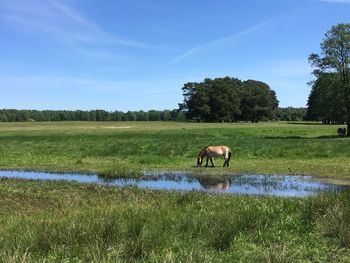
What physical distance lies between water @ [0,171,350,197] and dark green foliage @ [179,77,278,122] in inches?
4651

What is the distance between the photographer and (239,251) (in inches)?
344

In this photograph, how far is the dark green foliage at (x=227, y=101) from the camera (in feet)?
474

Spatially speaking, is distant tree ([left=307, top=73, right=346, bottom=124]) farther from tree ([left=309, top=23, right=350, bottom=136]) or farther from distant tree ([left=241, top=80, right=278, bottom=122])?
distant tree ([left=241, top=80, right=278, bottom=122])

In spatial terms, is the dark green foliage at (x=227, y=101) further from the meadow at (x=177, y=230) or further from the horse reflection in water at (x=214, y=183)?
the meadow at (x=177, y=230)

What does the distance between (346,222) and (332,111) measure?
185 feet

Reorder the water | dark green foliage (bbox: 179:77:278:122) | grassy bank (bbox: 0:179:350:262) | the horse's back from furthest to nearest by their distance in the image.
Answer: dark green foliage (bbox: 179:77:278:122), the horse's back, the water, grassy bank (bbox: 0:179:350:262)

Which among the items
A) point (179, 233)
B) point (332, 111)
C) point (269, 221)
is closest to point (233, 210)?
point (269, 221)

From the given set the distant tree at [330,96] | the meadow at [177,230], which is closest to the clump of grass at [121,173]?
the meadow at [177,230]

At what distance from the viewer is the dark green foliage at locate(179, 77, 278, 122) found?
474 ft

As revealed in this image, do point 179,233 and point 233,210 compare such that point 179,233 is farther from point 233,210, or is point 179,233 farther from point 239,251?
point 233,210

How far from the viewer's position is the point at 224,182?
23.1 m

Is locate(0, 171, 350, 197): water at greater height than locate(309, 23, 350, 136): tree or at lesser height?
lesser

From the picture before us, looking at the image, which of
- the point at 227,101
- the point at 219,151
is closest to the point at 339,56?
the point at 219,151

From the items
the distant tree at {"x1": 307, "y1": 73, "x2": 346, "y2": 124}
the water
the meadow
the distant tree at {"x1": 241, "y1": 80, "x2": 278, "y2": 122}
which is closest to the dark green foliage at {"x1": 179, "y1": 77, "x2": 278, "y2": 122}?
the distant tree at {"x1": 241, "y1": 80, "x2": 278, "y2": 122}
